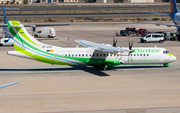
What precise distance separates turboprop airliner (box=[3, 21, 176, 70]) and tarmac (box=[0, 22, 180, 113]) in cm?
135

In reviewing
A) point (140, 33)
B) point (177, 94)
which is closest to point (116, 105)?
point (177, 94)

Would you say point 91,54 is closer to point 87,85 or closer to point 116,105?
point 87,85

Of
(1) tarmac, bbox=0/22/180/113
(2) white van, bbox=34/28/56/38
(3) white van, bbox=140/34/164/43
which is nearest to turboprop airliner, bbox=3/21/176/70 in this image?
(1) tarmac, bbox=0/22/180/113

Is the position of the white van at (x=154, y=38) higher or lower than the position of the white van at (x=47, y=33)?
lower

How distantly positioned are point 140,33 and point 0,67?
5168cm

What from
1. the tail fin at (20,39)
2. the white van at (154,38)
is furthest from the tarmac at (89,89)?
the white van at (154,38)

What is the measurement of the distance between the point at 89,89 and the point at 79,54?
9540mm

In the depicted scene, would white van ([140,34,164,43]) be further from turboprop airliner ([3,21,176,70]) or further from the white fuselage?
the white fuselage

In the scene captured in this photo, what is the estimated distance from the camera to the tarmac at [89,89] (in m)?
24.1

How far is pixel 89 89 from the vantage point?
30031 mm

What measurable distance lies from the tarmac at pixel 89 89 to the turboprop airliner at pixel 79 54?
1.35 m

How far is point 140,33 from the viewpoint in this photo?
84.7m

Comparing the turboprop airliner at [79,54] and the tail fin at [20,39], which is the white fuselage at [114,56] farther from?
the tail fin at [20,39]

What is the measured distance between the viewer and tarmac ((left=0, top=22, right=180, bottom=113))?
2412 centimetres
